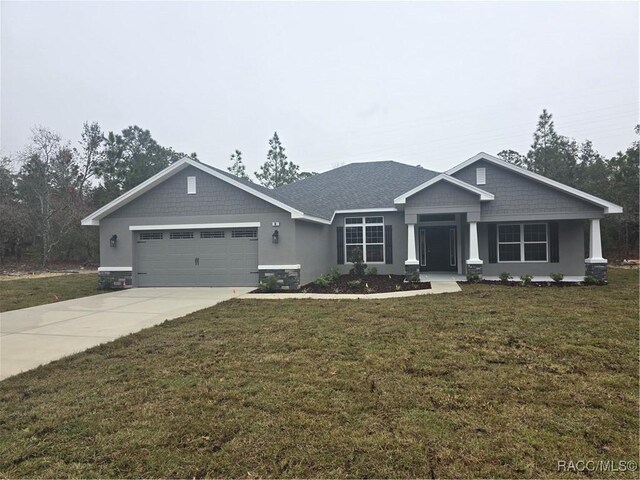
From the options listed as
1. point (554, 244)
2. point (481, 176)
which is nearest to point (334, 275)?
point (481, 176)

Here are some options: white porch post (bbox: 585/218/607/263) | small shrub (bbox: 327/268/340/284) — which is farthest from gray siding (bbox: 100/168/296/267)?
white porch post (bbox: 585/218/607/263)

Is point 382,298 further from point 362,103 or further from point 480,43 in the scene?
point 362,103

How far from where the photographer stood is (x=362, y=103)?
22203 mm

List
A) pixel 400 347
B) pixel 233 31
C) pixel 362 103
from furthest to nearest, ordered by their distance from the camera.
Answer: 1. pixel 362 103
2. pixel 233 31
3. pixel 400 347

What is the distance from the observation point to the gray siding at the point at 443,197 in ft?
43.4

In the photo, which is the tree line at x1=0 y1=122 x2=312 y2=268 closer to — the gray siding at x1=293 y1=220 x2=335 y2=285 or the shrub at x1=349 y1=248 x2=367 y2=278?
the gray siding at x1=293 y1=220 x2=335 y2=285

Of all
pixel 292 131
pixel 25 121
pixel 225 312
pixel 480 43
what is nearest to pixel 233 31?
pixel 480 43

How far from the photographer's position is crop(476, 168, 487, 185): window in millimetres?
13969

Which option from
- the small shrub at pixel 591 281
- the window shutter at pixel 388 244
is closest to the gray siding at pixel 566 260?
the small shrub at pixel 591 281

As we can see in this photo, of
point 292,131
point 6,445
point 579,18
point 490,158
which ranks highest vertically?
point 292,131

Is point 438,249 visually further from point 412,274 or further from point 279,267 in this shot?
point 279,267

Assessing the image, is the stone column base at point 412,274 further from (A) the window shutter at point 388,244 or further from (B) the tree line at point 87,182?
(B) the tree line at point 87,182

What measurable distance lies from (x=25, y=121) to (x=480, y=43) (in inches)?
1033

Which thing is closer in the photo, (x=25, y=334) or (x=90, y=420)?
(x=90, y=420)
